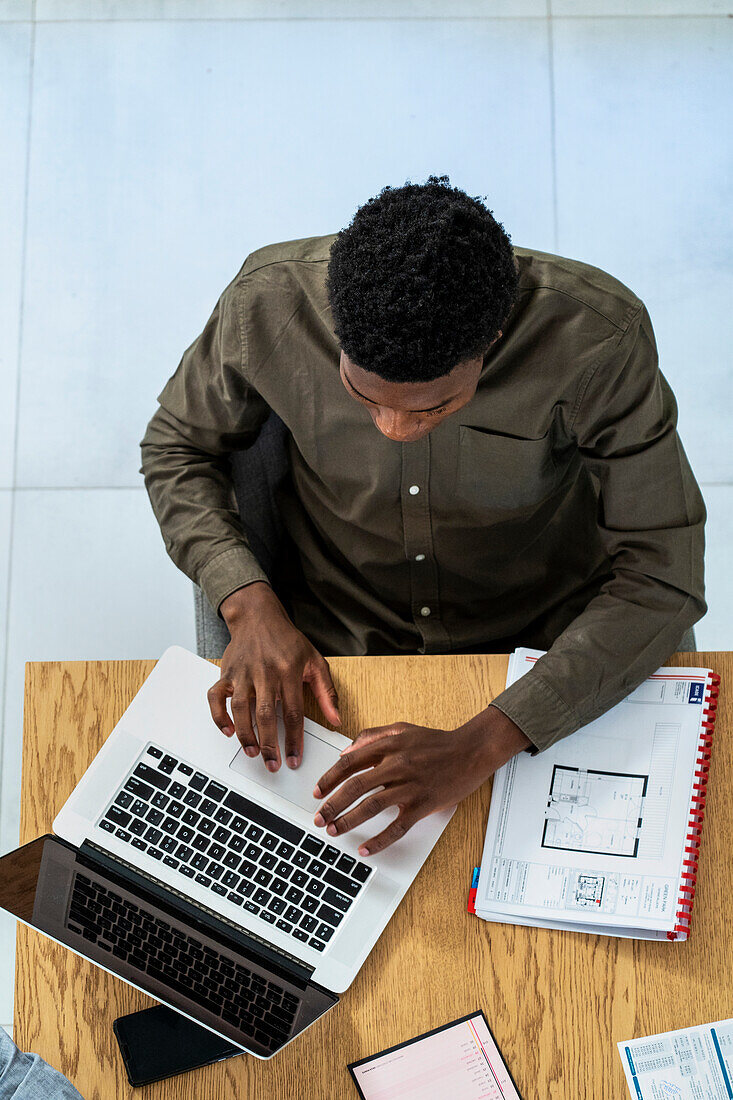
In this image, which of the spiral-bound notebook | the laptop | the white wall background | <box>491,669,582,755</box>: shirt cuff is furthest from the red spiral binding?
the white wall background

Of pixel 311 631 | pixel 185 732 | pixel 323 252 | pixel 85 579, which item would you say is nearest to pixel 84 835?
pixel 185 732

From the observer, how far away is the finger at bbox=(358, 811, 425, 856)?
1.11 metres

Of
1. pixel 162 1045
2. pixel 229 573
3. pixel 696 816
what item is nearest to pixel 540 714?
pixel 696 816

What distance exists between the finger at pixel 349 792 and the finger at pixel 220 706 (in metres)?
0.14

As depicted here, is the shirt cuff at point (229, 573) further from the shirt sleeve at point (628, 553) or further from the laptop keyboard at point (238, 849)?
the shirt sleeve at point (628, 553)

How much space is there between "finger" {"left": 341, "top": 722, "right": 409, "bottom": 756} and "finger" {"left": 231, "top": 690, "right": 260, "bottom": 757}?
0.10 metres

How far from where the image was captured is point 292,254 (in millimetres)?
1193

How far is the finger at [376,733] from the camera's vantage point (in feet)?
3.76

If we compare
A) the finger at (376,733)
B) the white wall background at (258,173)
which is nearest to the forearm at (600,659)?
the finger at (376,733)

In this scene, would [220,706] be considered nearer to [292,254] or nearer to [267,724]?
[267,724]

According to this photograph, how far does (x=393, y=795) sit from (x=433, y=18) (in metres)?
1.99

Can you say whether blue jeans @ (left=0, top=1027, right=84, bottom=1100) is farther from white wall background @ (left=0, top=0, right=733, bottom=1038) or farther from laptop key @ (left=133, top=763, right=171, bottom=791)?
white wall background @ (left=0, top=0, right=733, bottom=1038)

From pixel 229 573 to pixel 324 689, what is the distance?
0.20 metres

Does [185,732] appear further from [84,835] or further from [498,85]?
[498,85]
